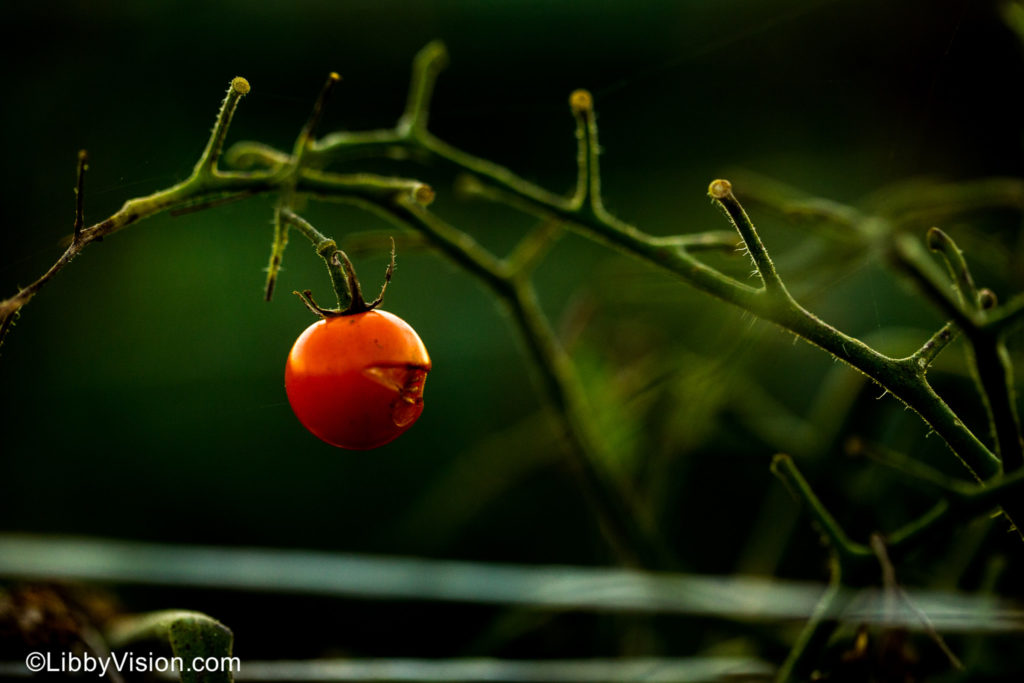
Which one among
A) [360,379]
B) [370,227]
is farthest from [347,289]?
[370,227]

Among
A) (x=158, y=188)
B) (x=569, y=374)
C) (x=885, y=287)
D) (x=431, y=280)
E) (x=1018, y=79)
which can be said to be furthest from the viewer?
(x=431, y=280)

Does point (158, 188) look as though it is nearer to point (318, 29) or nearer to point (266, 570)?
point (266, 570)

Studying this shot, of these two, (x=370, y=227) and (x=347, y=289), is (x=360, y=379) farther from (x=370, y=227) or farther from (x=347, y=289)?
(x=370, y=227)

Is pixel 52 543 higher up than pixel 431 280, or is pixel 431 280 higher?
pixel 431 280

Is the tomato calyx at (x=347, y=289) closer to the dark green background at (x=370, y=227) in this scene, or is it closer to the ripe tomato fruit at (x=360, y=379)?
the ripe tomato fruit at (x=360, y=379)

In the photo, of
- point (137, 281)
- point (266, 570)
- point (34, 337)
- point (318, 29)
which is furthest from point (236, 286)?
point (266, 570)

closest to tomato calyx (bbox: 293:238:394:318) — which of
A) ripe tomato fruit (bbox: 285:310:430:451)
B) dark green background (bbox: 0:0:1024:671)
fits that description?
ripe tomato fruit (bbox: 285:310:430:451)
